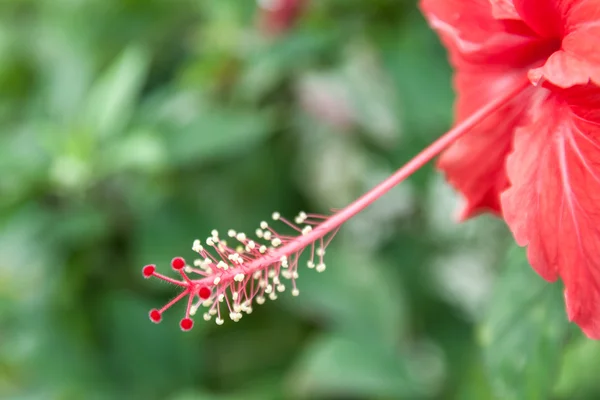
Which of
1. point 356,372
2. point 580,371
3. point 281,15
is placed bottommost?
point 580,371

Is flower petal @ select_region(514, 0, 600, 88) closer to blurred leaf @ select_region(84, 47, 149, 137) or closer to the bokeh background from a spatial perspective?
the bokeh background

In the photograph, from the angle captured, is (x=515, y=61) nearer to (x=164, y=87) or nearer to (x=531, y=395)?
(x=531, y=395)

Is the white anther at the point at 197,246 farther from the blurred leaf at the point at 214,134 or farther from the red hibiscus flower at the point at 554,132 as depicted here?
the blurred leaf at the point at 214,134

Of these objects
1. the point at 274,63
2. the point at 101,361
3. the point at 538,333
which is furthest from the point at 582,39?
the point at 101,361

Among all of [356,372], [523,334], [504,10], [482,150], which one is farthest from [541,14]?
[356,372]

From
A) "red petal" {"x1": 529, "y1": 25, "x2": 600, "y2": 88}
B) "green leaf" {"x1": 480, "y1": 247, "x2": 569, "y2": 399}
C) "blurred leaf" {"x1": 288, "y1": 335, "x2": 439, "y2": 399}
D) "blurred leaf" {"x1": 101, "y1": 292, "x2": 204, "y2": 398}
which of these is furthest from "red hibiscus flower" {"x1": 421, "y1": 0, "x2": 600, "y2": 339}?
"blurred leaf" {"x1": 101, "y1": 292, "x2": 204, "y2": 398}

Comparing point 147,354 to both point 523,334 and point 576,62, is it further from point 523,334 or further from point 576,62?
point 576,62

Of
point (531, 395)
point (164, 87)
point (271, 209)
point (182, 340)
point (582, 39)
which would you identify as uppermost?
point (164, 87)
